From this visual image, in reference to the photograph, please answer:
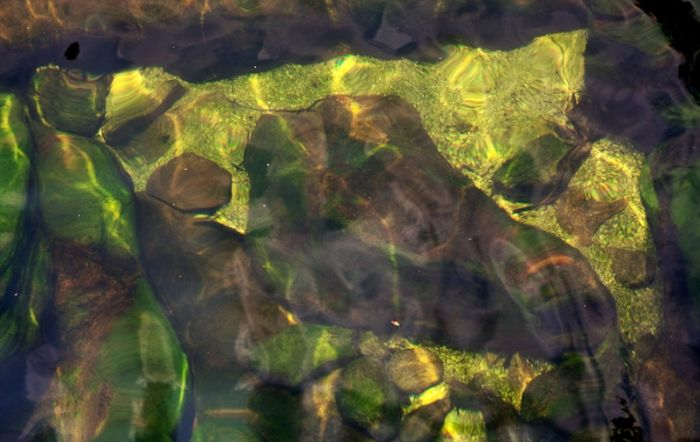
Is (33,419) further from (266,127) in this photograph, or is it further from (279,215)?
(266,127)

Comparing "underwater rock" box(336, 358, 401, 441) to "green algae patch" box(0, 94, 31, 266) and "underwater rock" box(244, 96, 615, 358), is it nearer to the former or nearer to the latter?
"underwater rock" box(244, 96, 615, 358)

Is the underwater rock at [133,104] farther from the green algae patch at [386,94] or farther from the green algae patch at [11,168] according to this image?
the green algae patch at [11,168]

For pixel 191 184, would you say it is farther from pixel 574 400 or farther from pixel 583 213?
pixel 574 400

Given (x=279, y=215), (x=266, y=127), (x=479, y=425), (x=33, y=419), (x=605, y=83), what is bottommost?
(x=33, y=419)

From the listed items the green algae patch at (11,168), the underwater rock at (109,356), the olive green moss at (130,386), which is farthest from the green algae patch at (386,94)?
the olive green moss at (130,386)

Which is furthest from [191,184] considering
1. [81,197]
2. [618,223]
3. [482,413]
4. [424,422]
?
[618,223]

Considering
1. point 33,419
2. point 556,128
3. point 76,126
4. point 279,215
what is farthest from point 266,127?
point 33,419
